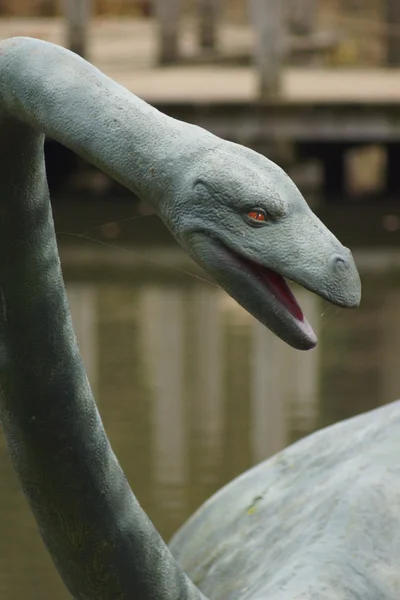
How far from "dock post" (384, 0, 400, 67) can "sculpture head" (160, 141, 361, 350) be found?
14153 mm

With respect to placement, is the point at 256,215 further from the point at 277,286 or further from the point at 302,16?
the point at 302,16

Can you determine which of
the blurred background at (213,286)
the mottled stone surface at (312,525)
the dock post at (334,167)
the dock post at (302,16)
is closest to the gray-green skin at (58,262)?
the blurred background at (213,286)

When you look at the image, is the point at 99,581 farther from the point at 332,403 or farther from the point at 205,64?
the point at 205,64

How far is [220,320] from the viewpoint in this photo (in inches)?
368

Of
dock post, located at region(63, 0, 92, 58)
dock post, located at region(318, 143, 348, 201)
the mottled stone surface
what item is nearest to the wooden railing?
dock post, located at region(63, 0, 92, 58)

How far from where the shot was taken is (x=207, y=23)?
57.0 feet

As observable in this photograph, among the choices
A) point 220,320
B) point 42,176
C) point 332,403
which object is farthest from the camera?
point 220,320

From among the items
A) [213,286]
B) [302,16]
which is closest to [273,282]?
[213,286]

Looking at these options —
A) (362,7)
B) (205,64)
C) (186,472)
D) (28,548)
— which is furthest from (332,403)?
(362,7)

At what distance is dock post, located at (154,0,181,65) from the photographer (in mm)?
15195

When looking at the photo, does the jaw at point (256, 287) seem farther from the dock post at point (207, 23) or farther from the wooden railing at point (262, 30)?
the dock post at point (207, 23)

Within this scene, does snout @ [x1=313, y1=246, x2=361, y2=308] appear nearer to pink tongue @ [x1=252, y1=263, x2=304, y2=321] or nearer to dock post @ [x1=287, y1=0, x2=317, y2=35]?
pink tongue @ [x1=252, y1=263, x2=304, y2=321]

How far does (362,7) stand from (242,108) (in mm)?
11322

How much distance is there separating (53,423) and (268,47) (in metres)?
11.0
